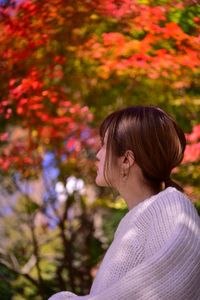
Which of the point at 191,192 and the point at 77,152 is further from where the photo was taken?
the point at 77,152

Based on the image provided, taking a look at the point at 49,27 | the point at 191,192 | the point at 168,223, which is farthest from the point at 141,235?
the point at 49,27

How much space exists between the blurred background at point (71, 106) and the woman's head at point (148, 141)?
116 inches

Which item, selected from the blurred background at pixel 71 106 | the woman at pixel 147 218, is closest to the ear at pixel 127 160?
the woman at pixel 147 218

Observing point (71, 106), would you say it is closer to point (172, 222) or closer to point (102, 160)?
point (102, 160)

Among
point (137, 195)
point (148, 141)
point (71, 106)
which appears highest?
point (148, 141)

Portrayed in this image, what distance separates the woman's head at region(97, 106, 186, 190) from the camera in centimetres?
151

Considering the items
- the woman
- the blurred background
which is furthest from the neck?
the blurred background

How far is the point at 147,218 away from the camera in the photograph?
1436 millimetres

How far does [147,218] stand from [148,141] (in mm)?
178

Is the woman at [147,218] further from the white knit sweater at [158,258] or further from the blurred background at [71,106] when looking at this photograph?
the blurred background at [71,106]

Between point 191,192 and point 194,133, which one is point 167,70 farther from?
point 191,192

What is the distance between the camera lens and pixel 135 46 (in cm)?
467

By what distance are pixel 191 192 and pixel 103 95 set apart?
1.01 m

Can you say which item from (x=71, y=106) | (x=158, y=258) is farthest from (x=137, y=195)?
(x=71, y=106)
